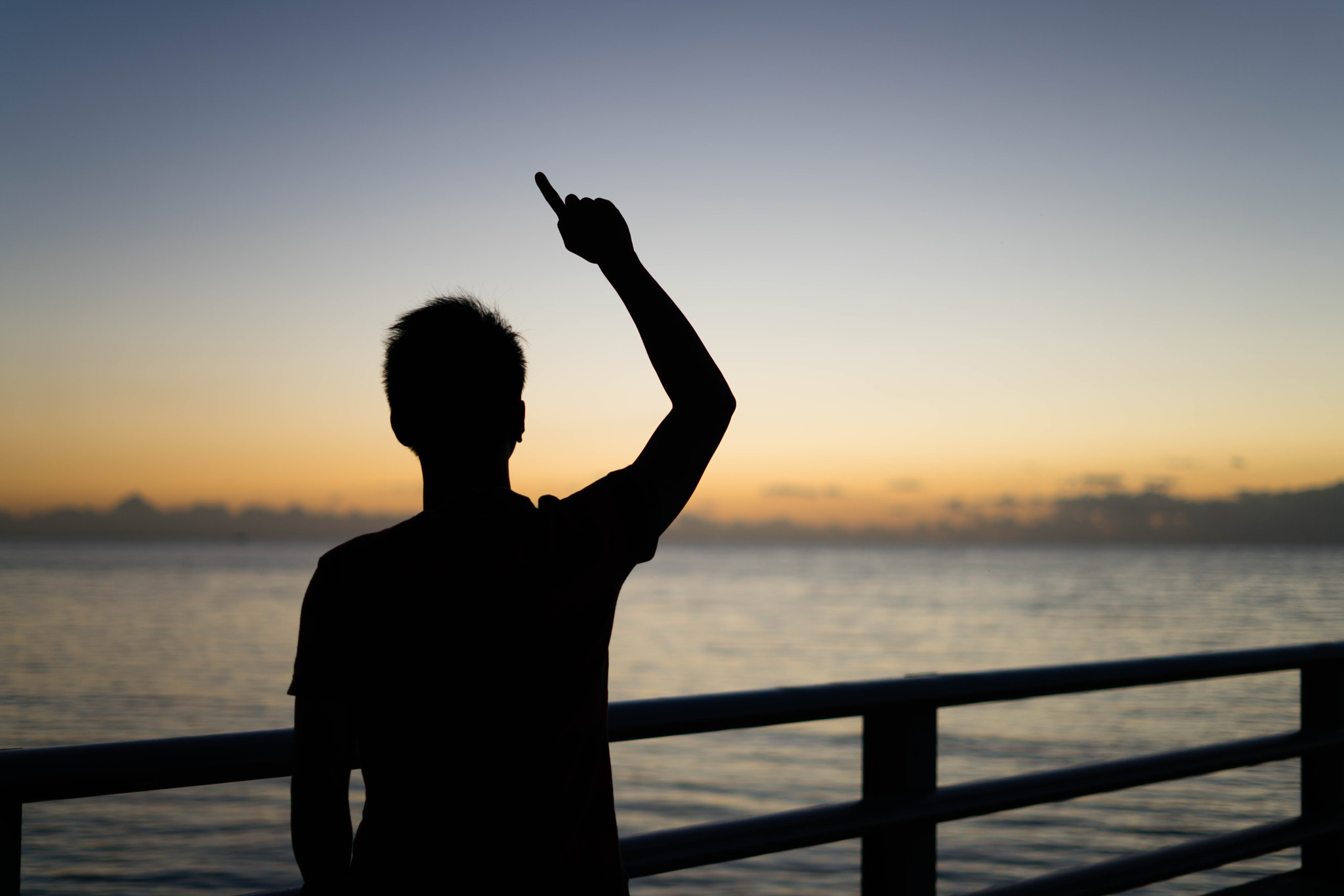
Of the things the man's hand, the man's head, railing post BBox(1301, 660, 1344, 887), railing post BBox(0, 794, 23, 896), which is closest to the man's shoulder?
the man's head

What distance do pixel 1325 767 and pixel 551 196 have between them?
4.11 meters

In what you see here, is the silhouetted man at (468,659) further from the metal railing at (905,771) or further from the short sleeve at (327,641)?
the metal railing at (905,771)

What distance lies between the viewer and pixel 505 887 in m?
1.30

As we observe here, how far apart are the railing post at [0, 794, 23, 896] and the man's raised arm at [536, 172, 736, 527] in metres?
1.11

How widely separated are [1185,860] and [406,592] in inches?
125

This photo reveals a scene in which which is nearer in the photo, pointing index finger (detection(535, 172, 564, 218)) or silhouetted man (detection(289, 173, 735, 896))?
silhouetted man (detection(289, 173, 735, 896))

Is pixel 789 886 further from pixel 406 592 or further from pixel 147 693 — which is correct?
pixel 147 693

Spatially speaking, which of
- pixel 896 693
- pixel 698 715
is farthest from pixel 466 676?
pixel 896 693

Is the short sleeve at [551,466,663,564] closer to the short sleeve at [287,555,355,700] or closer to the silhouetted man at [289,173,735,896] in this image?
the silhouetted man at [289,173,735,896]

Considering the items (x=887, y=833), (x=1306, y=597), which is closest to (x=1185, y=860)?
(x=887, y=833)

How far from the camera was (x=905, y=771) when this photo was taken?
9.05ft

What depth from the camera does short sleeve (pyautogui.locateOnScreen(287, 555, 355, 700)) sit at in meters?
1.26

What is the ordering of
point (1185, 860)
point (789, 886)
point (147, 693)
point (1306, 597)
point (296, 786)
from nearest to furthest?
point (296, 786)
point (1185, 860)
point (789, 886)
point (147, 693)
point (1306, 597)

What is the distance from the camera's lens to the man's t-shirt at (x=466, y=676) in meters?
1.27
